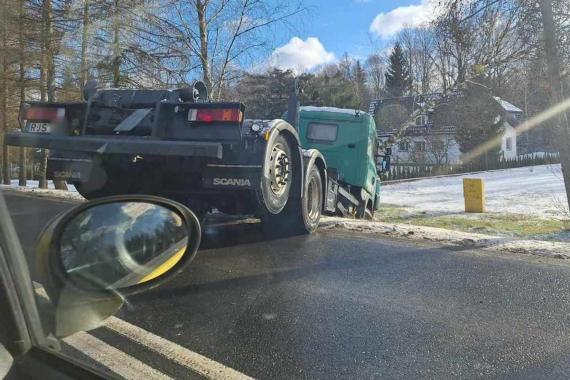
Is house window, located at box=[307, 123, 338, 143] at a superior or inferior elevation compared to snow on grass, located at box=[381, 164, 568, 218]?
superior

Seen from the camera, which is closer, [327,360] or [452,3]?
[327,360]

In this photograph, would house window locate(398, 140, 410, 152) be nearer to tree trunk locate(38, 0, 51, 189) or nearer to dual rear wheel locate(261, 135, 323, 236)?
tree trunk locate(38, 0, 51, 189)

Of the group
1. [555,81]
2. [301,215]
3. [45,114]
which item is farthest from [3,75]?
[555,81]

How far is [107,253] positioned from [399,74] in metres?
65.0

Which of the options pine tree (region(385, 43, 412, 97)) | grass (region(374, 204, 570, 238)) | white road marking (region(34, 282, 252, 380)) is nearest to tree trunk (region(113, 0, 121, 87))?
grass (region(374, 204, 570, 238))

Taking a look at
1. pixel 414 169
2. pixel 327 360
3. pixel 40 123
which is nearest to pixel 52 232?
pixel 327 360

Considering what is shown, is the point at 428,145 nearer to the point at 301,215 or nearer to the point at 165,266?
the point at 301,215

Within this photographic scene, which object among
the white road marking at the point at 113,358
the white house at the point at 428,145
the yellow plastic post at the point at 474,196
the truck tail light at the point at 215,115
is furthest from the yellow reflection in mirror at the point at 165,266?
the white house at the point at 428,145

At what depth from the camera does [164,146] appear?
16.1ft

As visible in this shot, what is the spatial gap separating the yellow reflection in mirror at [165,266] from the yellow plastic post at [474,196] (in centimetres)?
1484

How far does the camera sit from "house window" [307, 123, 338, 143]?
31.9 ft

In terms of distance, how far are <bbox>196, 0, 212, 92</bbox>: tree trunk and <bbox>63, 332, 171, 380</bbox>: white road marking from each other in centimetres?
1122

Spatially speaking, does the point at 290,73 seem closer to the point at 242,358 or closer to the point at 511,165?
the point at 511,165

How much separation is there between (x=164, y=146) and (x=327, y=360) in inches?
107
